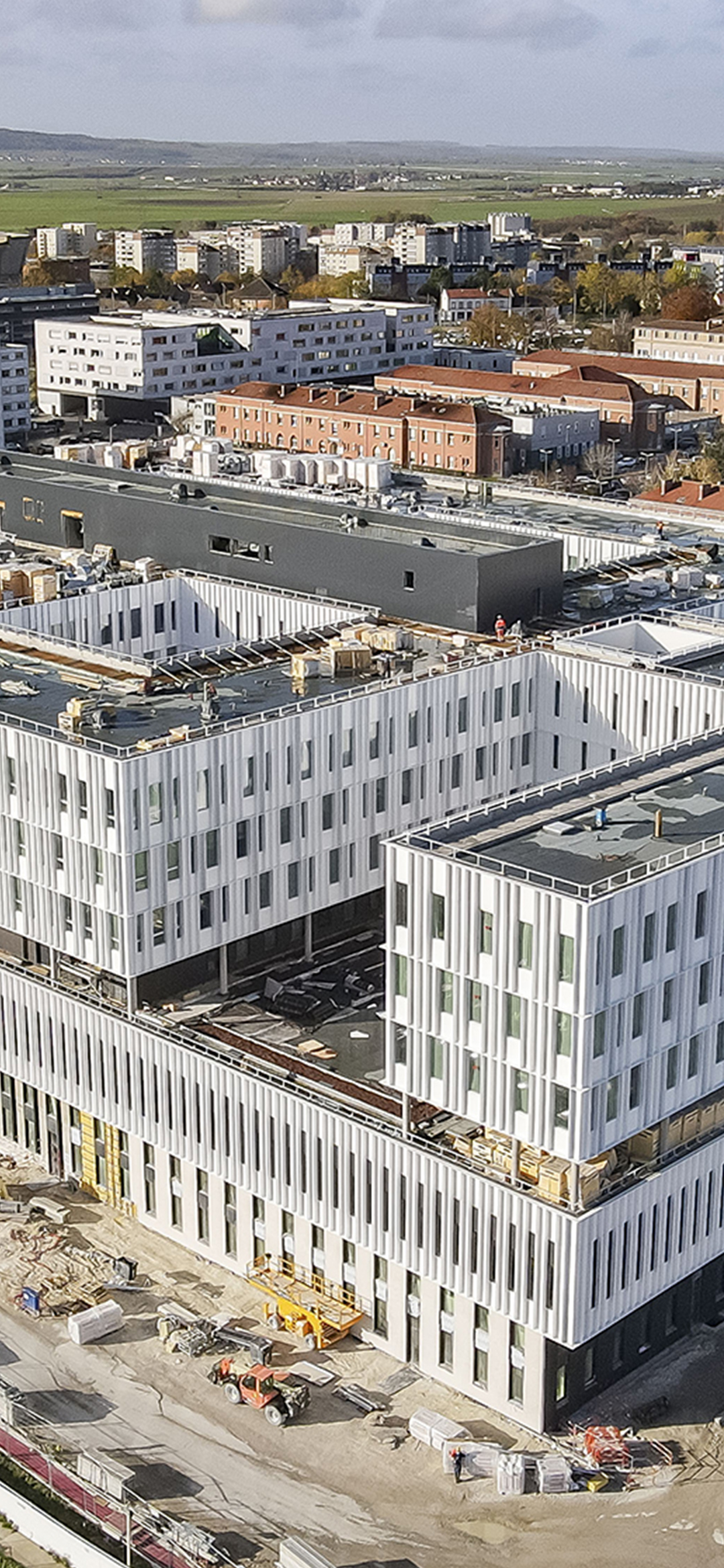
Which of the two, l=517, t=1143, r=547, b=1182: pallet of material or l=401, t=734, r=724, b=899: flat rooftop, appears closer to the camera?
l=401, t=734, r=724, b=899: flat rooftop

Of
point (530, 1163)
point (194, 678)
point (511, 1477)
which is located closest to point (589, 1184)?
point (530, 1163)

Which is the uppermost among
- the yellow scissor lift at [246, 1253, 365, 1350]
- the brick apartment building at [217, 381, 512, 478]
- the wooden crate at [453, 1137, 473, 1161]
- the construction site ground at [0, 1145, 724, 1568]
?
the brick apartment building at [217, 381, 512, 478]

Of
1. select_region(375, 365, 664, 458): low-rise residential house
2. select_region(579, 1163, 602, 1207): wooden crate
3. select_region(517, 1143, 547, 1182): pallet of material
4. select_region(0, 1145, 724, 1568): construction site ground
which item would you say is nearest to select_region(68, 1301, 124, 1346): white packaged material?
select_region(0, 1145, 724, 1568): construction site ground

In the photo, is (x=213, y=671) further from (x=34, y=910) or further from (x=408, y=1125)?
(x=408, y=1125)

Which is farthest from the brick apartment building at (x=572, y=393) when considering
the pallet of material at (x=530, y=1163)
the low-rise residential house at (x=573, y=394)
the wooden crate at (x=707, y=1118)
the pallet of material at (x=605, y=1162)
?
the pallet of material at (x=530, y=1163)

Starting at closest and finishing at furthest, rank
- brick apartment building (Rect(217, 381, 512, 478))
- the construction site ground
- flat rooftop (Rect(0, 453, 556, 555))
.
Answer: the construction site ground
flat rooftop (Rect(0, 453, 556, 555))
brick apartment building (Rect(217, 381, 512, 478))

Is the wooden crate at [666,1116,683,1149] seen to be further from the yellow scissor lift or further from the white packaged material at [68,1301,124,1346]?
the white packaged material at [68,1301,124,1346]

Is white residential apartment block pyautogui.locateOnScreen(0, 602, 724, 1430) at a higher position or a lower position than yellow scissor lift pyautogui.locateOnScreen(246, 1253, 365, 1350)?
higher
